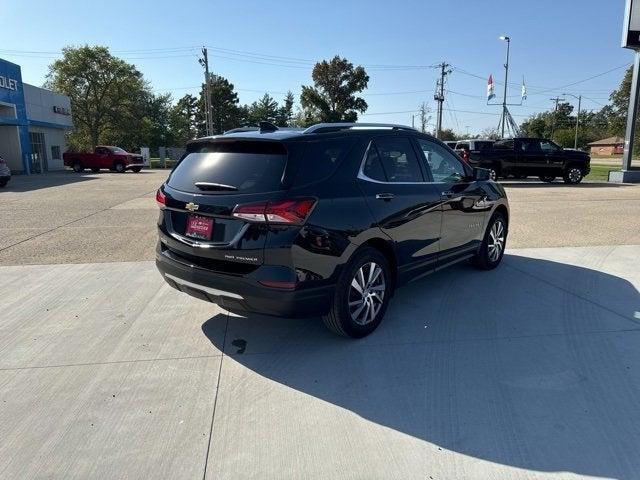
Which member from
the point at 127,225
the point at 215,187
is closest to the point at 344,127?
the point at 215,187

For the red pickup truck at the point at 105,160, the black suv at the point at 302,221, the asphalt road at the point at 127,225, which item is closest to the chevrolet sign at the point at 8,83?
the red pickup truck at the point at 105,160

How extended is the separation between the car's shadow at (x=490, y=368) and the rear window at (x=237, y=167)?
1.38 m

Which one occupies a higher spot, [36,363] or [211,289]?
[211,289]

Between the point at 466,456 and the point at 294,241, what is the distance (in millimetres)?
1751

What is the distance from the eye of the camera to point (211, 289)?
3793mm

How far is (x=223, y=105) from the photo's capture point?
80875 mm

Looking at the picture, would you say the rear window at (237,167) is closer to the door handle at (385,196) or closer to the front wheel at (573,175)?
the door handle at (385,196)

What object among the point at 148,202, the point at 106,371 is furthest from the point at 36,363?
the point at 148,202

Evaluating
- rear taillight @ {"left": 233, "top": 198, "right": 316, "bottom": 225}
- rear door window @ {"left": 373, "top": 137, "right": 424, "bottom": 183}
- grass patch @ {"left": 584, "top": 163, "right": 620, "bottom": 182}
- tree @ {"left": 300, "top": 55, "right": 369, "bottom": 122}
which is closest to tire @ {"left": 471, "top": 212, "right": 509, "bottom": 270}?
rear door window @ {"left": 373, "top": 137, "right": 424, "bottom": 183}

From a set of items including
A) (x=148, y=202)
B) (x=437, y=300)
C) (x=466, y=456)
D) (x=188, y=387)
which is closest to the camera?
(x=466, y=456)

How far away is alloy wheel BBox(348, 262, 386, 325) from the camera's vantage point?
4.05 m

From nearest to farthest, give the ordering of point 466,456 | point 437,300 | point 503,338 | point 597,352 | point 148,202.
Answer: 1. point 466,456
2. point 597,352
3. point 503,338
4. point 437,300
5. point 148,202

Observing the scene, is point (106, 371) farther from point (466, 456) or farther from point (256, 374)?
point (466, 456)

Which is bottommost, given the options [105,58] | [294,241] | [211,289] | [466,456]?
[466,456]
